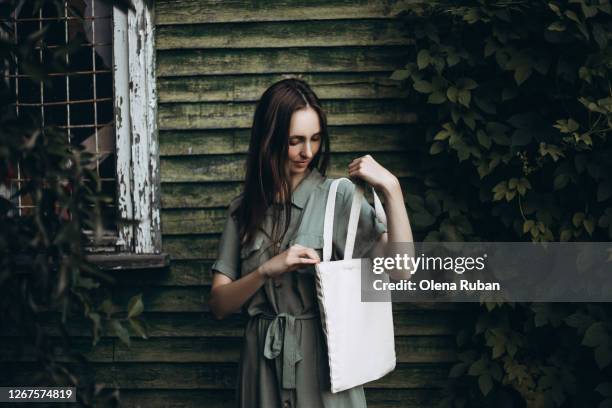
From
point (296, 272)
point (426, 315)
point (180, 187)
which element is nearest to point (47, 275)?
point (296, 272)

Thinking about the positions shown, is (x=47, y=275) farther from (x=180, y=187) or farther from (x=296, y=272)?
(x=180, y=187)

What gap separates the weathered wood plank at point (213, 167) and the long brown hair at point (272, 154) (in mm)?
886

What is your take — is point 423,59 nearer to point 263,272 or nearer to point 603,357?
point 263,272

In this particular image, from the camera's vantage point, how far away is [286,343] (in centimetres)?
245

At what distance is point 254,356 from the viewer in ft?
8.45

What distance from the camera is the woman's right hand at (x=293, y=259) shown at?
7.60 feet

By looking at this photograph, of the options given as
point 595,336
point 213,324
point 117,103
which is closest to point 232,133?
point 117,103

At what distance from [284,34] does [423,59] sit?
73cm

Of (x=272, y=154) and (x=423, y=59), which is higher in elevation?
(x=423, y=59)

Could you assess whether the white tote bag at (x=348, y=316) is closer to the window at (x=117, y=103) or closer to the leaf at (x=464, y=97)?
the leaf at (x=464, y=97)

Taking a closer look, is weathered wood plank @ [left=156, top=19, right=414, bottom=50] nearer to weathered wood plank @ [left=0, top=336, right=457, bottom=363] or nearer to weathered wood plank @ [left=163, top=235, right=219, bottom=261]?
weathered wood plank @ [left=163, top=235, right=219, bottom=261]

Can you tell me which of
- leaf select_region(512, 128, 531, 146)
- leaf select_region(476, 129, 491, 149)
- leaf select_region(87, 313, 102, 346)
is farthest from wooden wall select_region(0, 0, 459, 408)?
leaf select_region(87, 313, 102, 346)

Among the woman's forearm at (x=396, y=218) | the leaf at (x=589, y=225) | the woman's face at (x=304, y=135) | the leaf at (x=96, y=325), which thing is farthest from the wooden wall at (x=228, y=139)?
the leaf at (x=96, y=325)

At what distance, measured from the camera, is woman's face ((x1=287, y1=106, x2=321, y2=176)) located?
Result: 97.0 inches
